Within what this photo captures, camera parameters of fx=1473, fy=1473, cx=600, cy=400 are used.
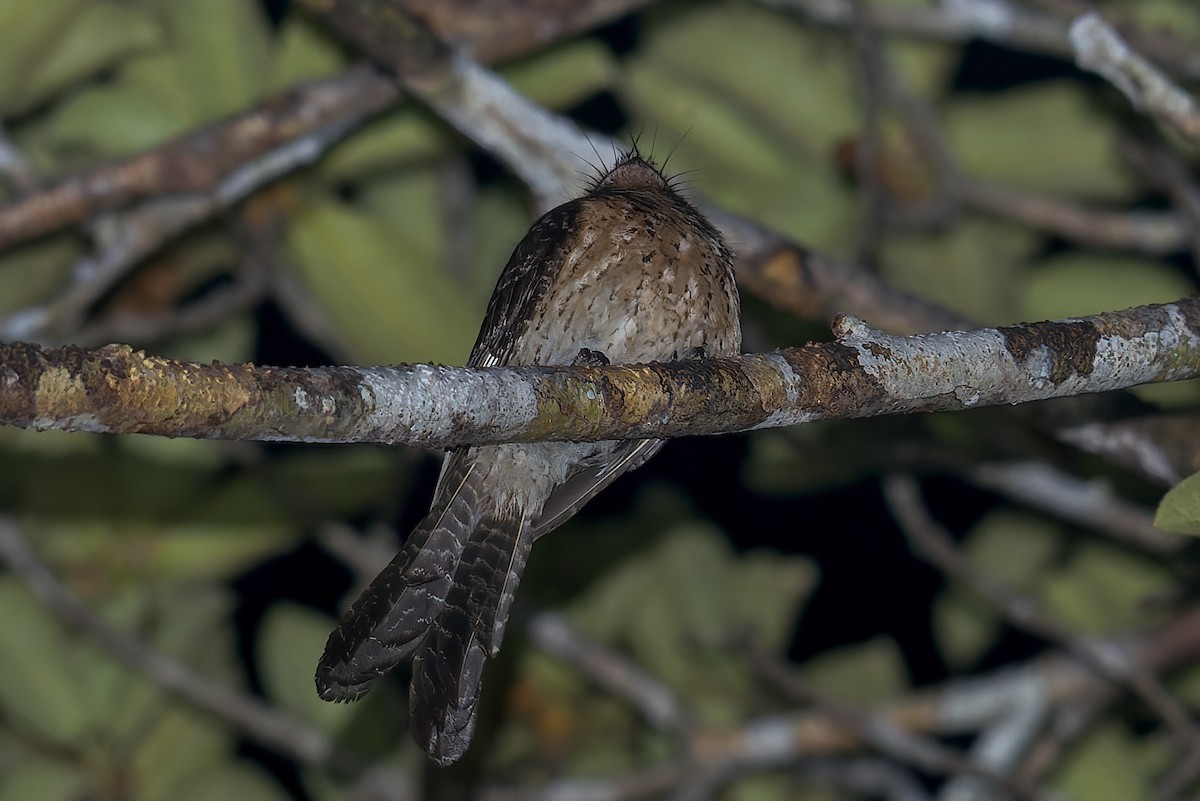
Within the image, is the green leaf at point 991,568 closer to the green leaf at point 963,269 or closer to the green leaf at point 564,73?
the green leaf at point 963,269

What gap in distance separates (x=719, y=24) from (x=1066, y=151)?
3.75ft

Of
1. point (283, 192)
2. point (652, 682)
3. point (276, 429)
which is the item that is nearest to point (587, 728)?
point (652, 682)

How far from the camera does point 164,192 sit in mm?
3922

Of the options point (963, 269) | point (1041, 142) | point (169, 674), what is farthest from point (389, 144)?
point (1041, 142)

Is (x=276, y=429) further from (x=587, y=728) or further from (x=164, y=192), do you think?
(x=587, y=728)

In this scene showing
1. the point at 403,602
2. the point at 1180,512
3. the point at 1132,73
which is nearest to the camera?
the point at 1180,512

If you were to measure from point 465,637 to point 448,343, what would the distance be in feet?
3.61

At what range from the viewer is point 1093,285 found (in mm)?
4562

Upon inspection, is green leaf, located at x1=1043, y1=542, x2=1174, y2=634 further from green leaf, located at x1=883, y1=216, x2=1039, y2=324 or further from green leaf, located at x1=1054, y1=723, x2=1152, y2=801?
green leaf, located at x1=883, y1=216, x2=1039, y2=324

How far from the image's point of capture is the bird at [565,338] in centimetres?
301

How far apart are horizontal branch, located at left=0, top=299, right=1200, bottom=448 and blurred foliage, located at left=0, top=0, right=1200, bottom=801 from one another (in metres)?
1.54

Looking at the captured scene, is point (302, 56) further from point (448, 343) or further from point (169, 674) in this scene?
point (169, 674)

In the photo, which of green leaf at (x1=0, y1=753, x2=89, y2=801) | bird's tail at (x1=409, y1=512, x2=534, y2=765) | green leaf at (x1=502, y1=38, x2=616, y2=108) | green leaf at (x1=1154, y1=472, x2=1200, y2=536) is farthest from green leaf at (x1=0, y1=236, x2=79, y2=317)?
green leaf at (x1=1154, y1=472, x2=1200, y2=536)

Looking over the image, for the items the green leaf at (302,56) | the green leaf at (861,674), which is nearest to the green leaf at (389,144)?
the green leaf at (302,56)
